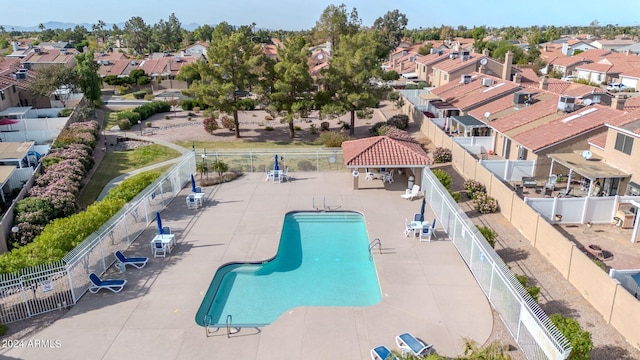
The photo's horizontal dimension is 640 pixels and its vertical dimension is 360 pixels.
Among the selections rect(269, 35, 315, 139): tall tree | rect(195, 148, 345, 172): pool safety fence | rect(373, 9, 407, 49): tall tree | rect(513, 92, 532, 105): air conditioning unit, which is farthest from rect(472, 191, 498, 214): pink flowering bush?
rect(373, 9, 407, 49): tall tree

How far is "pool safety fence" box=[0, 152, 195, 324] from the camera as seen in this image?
15.0 m

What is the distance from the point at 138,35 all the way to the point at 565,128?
13877 centimetres

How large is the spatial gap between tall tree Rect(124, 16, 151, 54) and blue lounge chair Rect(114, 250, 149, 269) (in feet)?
→ 454

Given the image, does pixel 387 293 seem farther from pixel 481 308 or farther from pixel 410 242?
pixel 410 242

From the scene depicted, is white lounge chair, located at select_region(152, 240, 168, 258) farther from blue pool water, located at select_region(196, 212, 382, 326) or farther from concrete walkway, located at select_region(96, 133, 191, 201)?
concrete walkway, located at select_region(96, 133, 191, 201)

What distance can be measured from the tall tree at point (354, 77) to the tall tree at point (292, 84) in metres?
2.03

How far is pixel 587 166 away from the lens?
24.8 m

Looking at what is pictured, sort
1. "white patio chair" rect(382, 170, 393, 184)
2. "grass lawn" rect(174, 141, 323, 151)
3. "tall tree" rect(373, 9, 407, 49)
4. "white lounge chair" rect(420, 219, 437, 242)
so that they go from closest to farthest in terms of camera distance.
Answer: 1. "white lounge chair" rect(420, 219, 437, 242)
2. "white patio chair" rect(382, 170, 393, 184)
3. "grass lawn" rect(174, 141, 323, 151)
4. "tall tree" rect(373, 9, 407, 49)

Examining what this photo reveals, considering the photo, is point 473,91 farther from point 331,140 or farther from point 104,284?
point 104,284

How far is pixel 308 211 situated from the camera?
79.7 feet

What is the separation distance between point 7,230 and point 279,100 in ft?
80.5

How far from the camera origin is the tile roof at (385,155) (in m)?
25.8

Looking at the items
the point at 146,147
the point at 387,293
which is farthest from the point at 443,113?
the point at 387,293

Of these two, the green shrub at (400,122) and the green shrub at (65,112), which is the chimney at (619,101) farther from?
the green shrub at (65,112)
